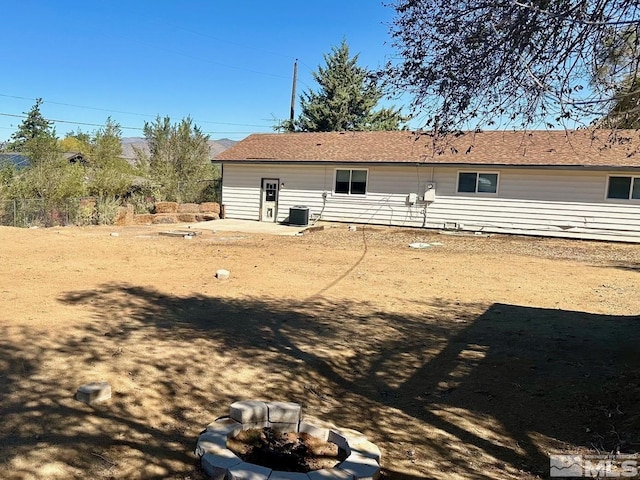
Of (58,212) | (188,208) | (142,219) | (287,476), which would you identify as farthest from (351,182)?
(287,476)

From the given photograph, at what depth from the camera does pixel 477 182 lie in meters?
17.5

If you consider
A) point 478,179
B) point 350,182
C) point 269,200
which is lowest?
point 269,200

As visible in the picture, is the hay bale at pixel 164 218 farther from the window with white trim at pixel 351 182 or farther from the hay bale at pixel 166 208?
the window with white trim at pixel 351 182

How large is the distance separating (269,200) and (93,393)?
1756 centimetres

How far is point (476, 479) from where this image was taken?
9.36 feet

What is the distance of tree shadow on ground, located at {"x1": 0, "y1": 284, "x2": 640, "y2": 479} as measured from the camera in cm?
305

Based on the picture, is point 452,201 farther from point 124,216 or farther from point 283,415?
point 283,415

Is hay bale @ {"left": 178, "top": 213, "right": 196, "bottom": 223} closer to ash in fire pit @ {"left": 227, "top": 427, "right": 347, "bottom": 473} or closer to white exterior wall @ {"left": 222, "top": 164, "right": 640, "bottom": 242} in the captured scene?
white exterior wall @ {"left": 222, "top": 164, "right": 640, "bottom": 242}

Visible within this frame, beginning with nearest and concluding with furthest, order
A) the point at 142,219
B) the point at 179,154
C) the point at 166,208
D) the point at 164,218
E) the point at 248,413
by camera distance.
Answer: the point at 248,413, the point at 142,219, the point at 164,218, the point at 166,208, the point at 179,154

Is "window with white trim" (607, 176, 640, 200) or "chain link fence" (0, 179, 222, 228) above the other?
"window with white trim" (607, 176, 640, 200)

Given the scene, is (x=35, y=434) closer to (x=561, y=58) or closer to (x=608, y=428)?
(x=608, y=428)

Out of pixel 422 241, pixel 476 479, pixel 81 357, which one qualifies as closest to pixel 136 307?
pixel 81 357

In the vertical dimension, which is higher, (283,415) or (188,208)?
(188,208)
